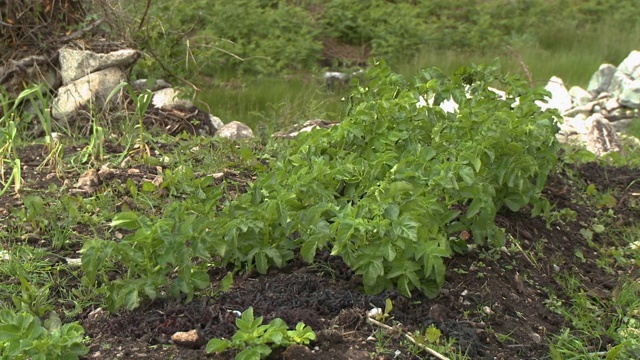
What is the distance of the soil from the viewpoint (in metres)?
3.17

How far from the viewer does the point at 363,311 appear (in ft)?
11.1

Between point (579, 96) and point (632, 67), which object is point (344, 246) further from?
point (632, 67)

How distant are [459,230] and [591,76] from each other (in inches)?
279

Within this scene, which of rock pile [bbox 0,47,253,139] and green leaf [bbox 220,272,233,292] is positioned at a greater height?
green leaf [bbox 220,272,233,292]

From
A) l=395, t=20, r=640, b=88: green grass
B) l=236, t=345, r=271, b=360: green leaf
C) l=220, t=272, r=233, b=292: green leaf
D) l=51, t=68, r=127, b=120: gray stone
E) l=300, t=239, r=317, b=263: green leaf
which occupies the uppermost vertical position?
l=236, t=345, r=271, b=360: green leaf

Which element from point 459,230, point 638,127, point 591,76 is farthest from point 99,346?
point 591,76

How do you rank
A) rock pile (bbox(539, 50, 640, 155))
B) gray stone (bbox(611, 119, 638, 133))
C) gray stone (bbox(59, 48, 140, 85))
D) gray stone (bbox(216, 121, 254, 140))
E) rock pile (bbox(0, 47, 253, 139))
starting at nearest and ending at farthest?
gray stone (bbox(216, 121, 254, 140)), rock pile (bbox(0, 47, 253, 139)), gray stone (bbox(59, 48, 140, 85)), gray stone (bbox(611, 119, 638, 133)), rock pile (bbox(539, 50, 640, 155))

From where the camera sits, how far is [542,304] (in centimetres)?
389

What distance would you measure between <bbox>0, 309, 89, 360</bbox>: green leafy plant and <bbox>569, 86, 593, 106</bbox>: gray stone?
7.28 m

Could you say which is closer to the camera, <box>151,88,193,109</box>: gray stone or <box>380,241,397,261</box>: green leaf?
<box>380,241,397,261</box>: green leaf

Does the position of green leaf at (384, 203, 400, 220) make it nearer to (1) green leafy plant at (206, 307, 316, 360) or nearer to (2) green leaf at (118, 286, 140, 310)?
(1) green leafy plant at (206, 307, 316, 360)

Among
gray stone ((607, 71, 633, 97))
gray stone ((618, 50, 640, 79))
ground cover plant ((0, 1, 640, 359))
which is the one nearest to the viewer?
ground cover plant ((0, 1, 640, 359))

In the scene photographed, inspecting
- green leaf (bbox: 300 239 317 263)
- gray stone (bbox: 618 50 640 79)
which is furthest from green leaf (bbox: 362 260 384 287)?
gray stone (bbox: 618 50 640 79)

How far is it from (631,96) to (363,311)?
20.6 ft
